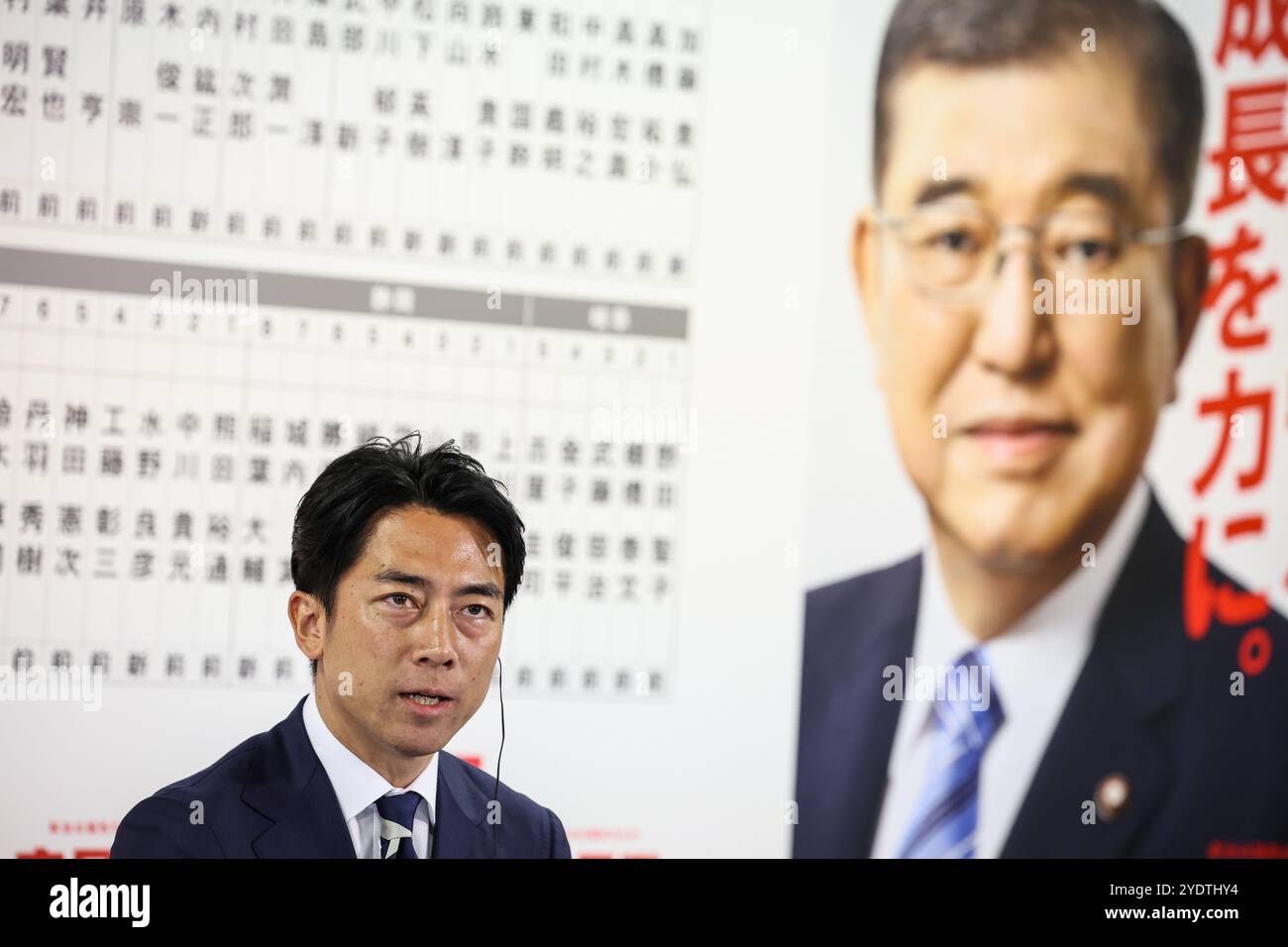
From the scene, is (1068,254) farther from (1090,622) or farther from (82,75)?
(82,75)

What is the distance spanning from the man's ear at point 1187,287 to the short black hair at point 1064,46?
0.05 meters

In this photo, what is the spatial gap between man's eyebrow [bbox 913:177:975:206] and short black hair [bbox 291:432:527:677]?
76 cm

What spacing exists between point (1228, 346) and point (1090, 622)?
1.58 feet

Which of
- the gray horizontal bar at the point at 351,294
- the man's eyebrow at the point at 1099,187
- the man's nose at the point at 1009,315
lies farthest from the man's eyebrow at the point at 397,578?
the man's eyebrow at the point at 1099,187

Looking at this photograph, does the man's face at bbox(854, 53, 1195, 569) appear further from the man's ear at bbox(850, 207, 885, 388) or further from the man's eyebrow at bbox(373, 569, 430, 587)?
the man's eyebrow at bbox(373, 569, 430, 587)

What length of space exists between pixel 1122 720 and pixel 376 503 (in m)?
1.14

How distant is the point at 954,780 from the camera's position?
6.09ft

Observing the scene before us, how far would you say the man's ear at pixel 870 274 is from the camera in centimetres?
186

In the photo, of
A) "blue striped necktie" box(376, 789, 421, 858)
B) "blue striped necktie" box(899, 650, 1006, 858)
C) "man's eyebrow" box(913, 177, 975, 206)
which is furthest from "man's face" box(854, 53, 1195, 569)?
"blue striped necktie" box(376, 789, 421, 858)

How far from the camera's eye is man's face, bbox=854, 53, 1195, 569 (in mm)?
1852

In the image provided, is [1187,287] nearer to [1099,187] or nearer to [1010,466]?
[1099,187]
